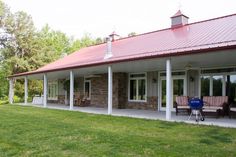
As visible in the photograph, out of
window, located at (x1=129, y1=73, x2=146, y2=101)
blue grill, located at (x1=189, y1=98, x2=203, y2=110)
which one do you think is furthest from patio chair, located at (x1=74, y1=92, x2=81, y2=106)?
blue grill, located at (x1=189, y1=98, x2=203, y2=110)

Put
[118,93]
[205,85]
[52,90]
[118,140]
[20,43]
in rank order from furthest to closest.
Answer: [20,43], [52,90], [118,93], [205,85], [118,140]

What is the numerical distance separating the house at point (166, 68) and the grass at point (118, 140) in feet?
8.20

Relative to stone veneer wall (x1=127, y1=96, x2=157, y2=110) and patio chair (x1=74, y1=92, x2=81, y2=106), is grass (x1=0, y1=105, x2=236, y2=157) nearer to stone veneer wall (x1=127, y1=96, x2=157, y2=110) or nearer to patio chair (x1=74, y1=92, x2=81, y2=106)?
stone veneer wall (x1=127, y1=96, x2=157, y2=110)

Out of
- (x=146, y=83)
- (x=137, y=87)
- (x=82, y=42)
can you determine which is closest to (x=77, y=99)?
(x=137, y=87)

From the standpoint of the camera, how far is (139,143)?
677 centimetres

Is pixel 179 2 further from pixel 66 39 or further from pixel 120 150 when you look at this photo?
pixel 66 39

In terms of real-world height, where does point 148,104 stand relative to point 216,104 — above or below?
below

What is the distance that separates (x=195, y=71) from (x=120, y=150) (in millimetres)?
9297

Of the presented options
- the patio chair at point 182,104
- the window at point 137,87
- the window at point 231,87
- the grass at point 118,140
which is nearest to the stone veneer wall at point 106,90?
the window at point 137,87

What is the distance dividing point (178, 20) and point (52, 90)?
43.2 ft

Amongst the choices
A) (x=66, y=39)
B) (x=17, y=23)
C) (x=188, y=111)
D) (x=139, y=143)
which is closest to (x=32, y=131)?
(x=139, y=143)

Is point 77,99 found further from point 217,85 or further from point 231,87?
point 231,87

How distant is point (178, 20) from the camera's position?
18.4 m

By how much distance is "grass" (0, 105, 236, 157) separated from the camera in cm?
603
